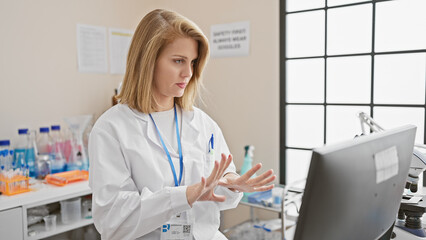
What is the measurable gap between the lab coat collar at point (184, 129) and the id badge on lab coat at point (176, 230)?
0.25 m

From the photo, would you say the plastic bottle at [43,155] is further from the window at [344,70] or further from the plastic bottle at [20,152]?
the window at [344,70]

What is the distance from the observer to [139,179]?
1256 millimetres

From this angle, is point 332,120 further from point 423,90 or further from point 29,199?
point 29,199

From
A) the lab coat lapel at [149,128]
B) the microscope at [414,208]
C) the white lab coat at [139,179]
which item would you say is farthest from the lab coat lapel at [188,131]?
the microscope at [414,208]

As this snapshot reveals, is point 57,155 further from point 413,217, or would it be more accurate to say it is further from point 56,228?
point 413,217

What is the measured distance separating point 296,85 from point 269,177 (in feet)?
5.43

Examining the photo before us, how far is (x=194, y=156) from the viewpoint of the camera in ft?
4.59

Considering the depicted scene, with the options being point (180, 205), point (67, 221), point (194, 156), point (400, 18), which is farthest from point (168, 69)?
point (400, 18)

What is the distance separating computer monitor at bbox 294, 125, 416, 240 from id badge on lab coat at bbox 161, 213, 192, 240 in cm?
62

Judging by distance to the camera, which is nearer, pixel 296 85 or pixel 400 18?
pixel 400 18

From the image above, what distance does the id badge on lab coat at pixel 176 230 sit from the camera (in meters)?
1.25

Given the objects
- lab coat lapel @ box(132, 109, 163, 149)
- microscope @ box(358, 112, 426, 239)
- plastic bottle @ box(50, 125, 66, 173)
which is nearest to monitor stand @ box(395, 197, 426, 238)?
microscope @ box(358, 112, 426, 239)

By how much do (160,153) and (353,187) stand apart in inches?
29.1

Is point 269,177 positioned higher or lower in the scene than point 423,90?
lower
